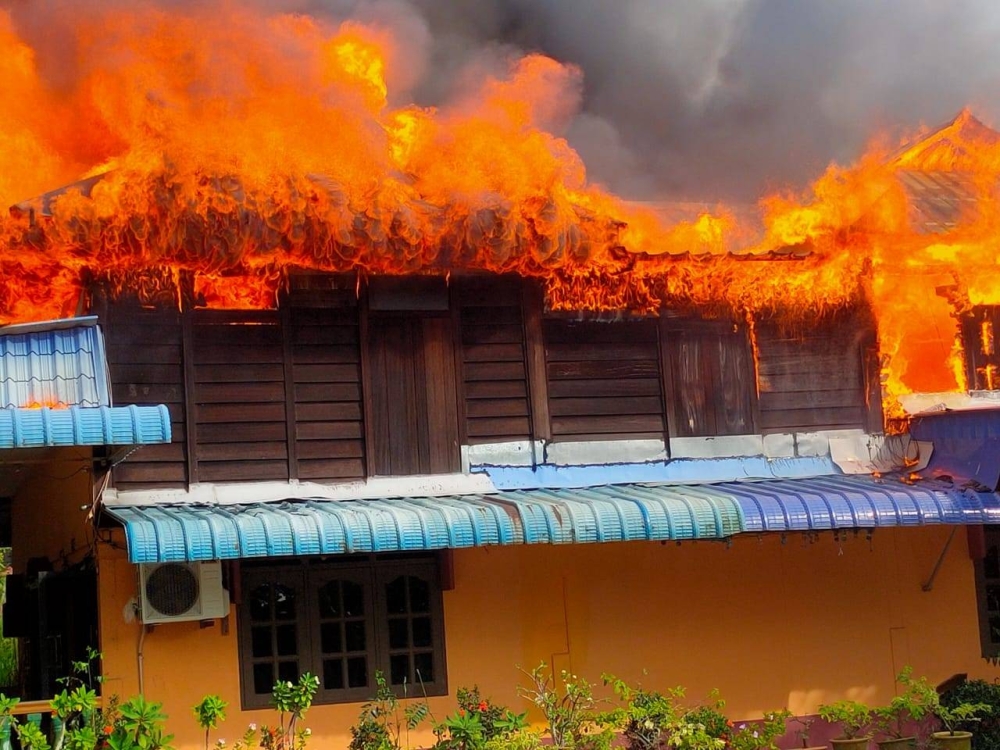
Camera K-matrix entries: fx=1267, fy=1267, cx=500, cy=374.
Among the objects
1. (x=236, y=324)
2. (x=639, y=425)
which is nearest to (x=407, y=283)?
(x=236, y=324)

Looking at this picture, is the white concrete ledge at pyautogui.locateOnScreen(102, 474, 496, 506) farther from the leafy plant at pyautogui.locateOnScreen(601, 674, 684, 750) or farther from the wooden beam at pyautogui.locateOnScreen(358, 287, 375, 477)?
the leafy plant at pyautogui.locateOnScreen(601, 674, 684, 750)

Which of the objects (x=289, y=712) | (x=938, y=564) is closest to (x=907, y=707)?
(x=938, y=564)

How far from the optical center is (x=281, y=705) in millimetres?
9586

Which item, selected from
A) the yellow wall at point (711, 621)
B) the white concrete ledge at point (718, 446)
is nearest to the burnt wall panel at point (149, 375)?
the yellow wall at point (711, 621)

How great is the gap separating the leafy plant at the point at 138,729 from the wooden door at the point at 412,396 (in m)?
3.13

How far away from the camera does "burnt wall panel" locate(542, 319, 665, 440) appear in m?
11.8

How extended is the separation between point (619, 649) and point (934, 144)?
7060 millimetres

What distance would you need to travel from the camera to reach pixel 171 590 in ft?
33.4

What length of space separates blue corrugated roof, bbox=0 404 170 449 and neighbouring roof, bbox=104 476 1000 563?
2.85 feet

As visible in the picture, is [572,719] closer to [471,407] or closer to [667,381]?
[471,407]

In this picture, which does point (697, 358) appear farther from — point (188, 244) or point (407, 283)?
point (188, 244)

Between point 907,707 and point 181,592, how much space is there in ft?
20.0

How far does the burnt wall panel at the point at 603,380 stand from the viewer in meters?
11.8

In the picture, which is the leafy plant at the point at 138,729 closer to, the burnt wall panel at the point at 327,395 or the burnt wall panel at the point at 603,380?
the burnt wall panel at the point at 327,395
